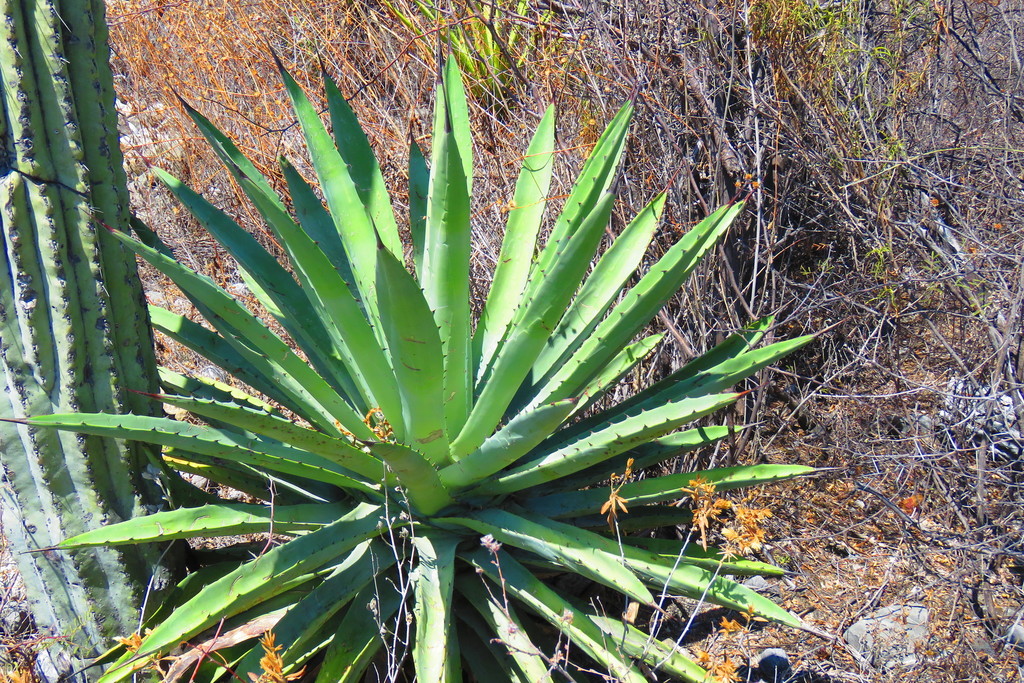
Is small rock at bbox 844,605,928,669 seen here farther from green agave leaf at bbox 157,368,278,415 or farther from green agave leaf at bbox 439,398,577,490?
green agave leaf at bbox 157,368,278,415

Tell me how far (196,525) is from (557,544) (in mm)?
818

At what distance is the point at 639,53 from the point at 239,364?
1752mm

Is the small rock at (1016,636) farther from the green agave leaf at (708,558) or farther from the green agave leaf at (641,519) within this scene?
the green agave leaf at (641,519)

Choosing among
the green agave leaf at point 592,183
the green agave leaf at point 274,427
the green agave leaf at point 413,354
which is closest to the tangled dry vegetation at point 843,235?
the green agave leaf at point 592,183

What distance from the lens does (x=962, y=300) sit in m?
2.59

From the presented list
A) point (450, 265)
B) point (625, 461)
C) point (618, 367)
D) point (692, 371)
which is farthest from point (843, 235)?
point (450, 265)

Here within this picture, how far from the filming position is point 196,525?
5.74ft

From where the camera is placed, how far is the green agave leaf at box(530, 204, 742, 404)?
193 centimetres

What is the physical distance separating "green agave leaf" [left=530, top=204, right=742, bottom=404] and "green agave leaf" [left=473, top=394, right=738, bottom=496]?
0.56 feet

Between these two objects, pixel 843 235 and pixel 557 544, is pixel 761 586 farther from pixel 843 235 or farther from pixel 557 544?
pixel 843 235

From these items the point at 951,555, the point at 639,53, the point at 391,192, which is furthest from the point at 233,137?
the point at 951,555

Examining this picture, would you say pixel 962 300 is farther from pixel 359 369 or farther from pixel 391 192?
pixel 391 192

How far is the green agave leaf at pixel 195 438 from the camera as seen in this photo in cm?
157

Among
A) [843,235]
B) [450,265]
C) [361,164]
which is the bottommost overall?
[843,235]
